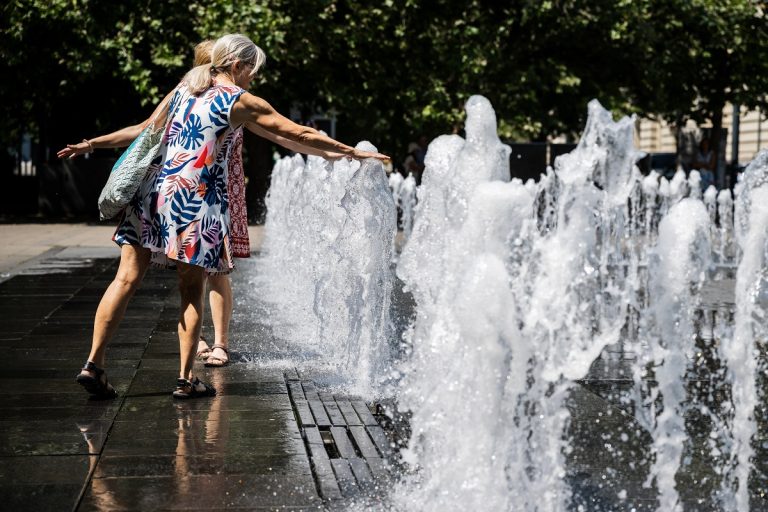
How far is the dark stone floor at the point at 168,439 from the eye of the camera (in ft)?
13.3

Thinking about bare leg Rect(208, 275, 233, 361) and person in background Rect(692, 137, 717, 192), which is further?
person in background Rect(692, 137, 717, 192)

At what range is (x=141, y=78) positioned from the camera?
22875mm

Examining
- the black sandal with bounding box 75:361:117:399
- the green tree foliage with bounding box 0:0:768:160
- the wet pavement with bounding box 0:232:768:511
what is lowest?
the wet pavement with bounding box 0:232:768:511

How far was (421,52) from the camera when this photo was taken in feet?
79.7

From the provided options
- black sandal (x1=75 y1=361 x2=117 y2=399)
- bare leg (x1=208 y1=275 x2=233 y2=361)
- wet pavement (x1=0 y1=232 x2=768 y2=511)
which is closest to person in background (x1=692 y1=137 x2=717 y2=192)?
wet pavement (x1=0 y1=232 x2=768 y2=511)

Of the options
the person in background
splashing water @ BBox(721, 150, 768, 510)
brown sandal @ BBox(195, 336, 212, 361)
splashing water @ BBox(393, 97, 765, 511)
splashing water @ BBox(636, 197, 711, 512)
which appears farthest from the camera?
the person in background

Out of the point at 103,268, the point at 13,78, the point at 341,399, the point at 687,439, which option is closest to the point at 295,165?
the point at 103,268

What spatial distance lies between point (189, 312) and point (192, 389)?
0.35 metres

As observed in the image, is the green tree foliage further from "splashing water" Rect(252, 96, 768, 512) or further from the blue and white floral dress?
the blue and white floral dress

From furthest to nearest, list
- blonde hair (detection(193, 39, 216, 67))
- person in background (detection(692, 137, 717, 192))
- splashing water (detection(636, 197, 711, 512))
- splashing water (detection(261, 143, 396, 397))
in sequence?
person in background (detection(692, 137, 717, 192))
splashing water (detection(261, 143, 396, 397))
blonde hair (detection(193, 39, 216, 67))
splashing water (detection(636, 197, 711, 512))

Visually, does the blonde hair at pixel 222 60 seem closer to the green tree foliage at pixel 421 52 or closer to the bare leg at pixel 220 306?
the bare leg at pixel 220 306

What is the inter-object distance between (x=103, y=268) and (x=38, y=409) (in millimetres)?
8633

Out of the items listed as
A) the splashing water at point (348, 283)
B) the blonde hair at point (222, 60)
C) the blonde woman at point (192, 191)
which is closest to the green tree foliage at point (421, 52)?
the splashing water at point (348, 283)

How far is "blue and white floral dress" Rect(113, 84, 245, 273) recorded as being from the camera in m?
5.58
